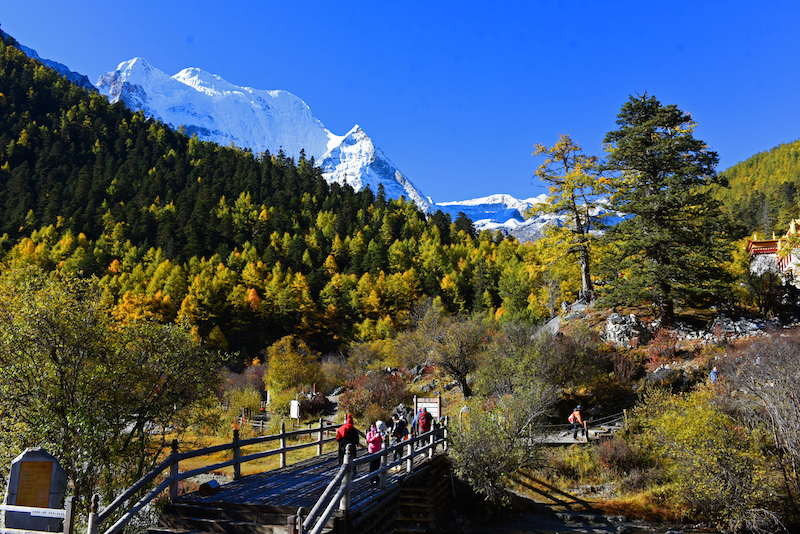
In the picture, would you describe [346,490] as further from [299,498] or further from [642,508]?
[642,508]

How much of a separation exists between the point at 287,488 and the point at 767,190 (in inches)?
5272

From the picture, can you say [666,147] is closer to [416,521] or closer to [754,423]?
[754,423]

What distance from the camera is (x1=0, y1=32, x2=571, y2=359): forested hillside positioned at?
76688 millimetres

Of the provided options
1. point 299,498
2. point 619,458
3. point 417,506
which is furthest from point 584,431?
point 299,498

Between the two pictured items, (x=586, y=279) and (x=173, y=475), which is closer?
(x=173, y=475)

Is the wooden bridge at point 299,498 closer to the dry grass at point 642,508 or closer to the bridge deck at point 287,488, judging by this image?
the bridge deck at point 287,488

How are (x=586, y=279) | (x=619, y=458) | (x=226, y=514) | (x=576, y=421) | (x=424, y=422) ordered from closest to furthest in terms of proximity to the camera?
(x=226, y=514), (x=424, y=422), (x=619, y=458), (x=576, y=421), (x=586, y=279)

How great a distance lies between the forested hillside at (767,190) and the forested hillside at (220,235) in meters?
47.0

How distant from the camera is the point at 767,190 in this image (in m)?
112

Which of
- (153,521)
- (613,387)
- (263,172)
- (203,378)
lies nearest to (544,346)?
(613,387)

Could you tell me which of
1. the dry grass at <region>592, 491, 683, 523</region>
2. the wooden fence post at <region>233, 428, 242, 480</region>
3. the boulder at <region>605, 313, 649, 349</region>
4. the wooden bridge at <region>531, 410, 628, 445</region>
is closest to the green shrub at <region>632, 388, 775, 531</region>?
the dry grass at <region>592, 491, 683, 523</region>

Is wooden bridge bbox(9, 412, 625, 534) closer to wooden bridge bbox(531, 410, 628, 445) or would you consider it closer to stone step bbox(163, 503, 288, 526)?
stone step bbox(163, 503, 288, 526)

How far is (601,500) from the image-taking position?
19.4 meters

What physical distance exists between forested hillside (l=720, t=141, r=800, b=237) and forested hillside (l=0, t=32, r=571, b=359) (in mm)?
46966
